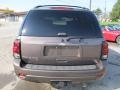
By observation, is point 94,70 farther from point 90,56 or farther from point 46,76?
point 46,76

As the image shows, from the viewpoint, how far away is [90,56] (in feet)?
18.2

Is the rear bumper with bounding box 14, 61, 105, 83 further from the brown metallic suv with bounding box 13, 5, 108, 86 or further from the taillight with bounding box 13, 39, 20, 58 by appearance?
the taillight with bounding box 13, 39, 20, 58

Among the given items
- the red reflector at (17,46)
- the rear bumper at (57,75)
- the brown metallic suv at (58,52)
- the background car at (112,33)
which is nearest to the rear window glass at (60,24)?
the brown metallic suv at (58,52)

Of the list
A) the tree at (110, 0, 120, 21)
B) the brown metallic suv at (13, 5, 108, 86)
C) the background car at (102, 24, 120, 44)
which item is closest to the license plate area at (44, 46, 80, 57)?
the brown metallic suv at (13, 5, 108, 86)

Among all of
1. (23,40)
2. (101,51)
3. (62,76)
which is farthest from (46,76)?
(101,51)

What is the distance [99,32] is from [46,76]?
1.34 m

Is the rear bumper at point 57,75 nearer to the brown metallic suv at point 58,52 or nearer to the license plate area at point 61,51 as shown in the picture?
the brown metallic suv at point 58,52

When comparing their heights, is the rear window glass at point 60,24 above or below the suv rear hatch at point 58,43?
above

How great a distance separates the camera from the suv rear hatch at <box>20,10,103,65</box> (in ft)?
17.8

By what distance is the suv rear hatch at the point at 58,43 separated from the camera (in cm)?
544

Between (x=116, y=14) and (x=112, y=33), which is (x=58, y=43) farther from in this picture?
(x=116, y=14)

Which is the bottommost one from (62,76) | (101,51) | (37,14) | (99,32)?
(62,76)

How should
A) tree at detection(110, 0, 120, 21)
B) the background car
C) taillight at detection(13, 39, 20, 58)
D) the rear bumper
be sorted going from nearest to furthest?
the rear bumper < taillight at detection(13, 39, 20, 58) < the background car < tree at detection(110, 0, 120, 21)

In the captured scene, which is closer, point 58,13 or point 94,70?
point 94,70
